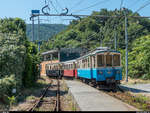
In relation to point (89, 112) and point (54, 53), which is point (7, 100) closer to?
point (89, 112)

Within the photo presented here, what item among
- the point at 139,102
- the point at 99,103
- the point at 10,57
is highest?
the point at 10,57

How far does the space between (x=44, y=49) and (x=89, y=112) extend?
72194 millimetres

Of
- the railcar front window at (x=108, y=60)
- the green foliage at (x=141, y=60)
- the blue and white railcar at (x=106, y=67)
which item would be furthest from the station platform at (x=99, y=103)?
the green foliage at (x=141, y=60)

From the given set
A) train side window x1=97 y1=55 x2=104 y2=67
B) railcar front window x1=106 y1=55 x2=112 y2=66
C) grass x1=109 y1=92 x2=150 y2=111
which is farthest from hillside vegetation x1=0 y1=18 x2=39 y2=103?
grass x1=109 y1=92 x2=150 y2=111

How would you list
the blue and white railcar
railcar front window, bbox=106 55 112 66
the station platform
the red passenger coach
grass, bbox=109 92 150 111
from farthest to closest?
1. the red passenger coach
2. railcar front window, bbox=106 55 112 66
3. the blue and white railcar
4. grass, bbox=109 92 150 111
5. the station platform

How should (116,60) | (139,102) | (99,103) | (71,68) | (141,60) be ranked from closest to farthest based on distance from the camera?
(99,103) < (139,102) < (116,60) < (141,60) < (71,68)

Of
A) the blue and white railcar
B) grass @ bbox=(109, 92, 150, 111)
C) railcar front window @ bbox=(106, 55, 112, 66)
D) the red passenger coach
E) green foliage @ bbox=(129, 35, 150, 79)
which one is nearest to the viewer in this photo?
grass @ bbox=(109, 92, 150, 111)

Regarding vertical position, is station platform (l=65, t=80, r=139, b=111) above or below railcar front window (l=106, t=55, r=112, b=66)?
below

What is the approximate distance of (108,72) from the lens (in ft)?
50.5

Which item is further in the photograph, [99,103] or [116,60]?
[116,60]

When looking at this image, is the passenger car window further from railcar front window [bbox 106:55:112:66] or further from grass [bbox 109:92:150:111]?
grass [bbox 109:92:150:111]

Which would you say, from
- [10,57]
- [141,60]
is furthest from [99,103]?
[141,60]

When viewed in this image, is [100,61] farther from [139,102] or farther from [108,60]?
[139,102]

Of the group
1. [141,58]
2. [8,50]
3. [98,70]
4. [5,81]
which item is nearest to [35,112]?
[5,81]
